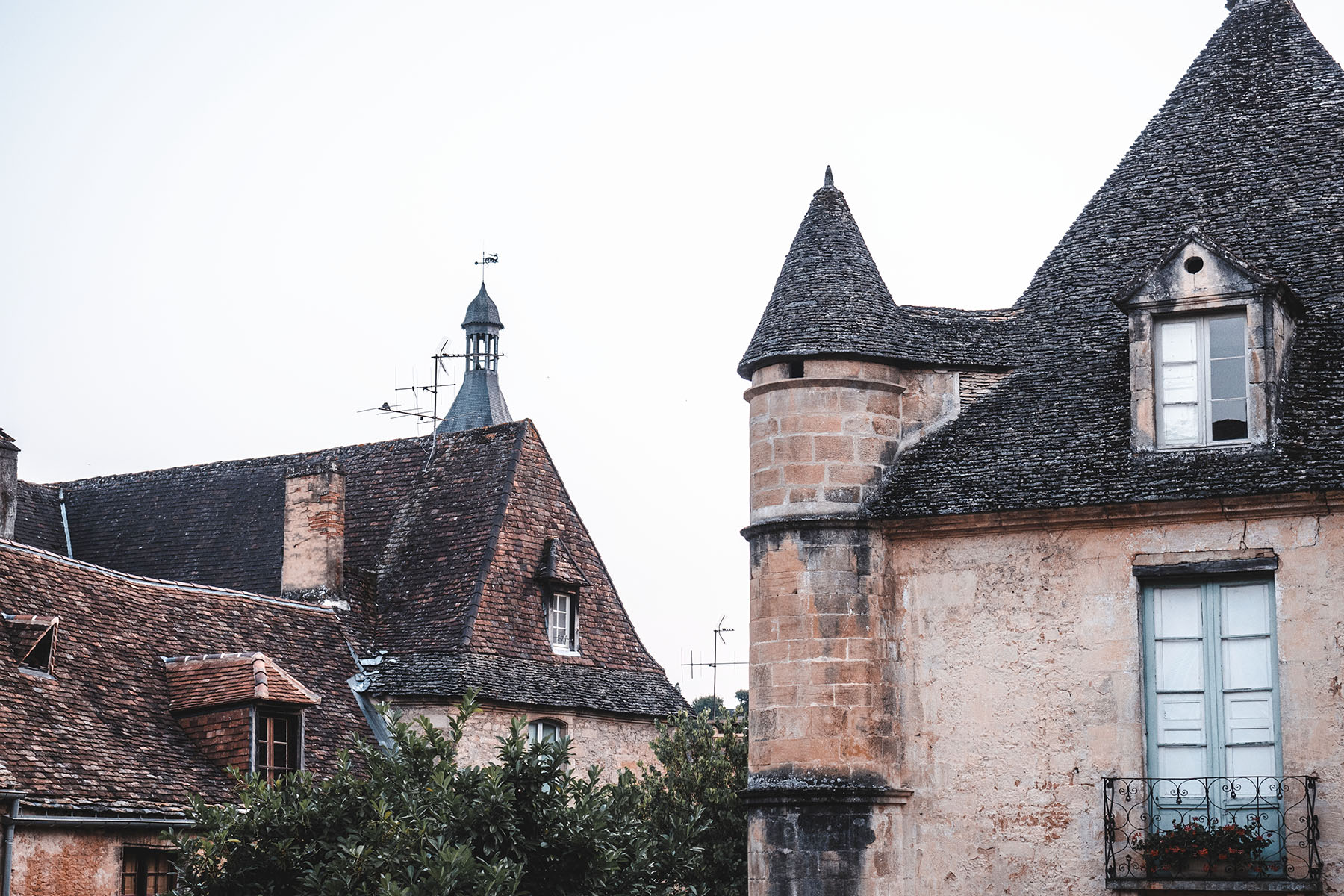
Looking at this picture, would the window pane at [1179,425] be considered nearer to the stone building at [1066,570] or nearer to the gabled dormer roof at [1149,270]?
the stone building at [1066,570]

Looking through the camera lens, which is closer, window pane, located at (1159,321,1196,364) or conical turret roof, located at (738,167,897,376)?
window pane, located at (1159,321,1196,364)

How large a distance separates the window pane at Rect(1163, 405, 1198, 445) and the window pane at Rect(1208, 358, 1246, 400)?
216 mm

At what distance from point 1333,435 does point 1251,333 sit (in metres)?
0.96

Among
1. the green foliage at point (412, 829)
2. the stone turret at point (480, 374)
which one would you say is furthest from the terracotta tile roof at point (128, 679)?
the stone turret at point (480, 374)

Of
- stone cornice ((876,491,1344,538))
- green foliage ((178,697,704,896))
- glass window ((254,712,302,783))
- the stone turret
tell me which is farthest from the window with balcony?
the stone turret

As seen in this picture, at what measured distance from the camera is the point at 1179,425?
12859 millimetres

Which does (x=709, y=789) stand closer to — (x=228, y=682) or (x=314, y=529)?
(x=228, y=682)

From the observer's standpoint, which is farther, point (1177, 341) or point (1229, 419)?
point (1177, 341)

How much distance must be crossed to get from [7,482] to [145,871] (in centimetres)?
1153

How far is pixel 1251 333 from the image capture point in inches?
498

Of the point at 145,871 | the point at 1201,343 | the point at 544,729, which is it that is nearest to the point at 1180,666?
the point at 1201,343

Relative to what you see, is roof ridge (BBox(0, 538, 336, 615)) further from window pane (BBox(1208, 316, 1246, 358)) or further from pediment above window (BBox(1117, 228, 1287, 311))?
window pane (BBox(1208, 316, 1246, 358))

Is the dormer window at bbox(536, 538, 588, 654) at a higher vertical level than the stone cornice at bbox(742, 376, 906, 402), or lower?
lower

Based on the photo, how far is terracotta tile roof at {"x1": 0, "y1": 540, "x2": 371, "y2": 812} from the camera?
1869 centimetres
